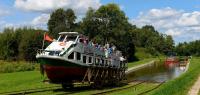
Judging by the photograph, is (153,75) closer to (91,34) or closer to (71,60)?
(91,34)

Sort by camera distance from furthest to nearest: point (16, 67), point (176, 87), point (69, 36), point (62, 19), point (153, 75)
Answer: point (62, 19), point (153, 75), point (16, 67), point (69, 36), point (176, 87)

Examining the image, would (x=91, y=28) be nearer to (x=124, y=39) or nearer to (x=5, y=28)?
(x=124, y=39)

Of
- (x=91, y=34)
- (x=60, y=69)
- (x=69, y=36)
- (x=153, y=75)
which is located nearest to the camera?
(x=60, y=69)

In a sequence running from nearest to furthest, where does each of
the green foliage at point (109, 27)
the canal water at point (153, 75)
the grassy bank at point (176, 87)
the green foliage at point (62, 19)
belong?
the grassy bank at point (176, 87) < the canal water at point (153, 75) < the green foliage at point (109, 27) < the green foliage at point (62, 19)

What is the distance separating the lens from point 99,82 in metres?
44.2

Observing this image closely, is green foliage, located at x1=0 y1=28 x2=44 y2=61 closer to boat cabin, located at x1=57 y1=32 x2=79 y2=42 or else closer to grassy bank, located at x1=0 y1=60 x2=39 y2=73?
grassy bank, located at x1=0 y1=60 x2=39 y2=73

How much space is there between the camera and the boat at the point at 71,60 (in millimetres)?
38062

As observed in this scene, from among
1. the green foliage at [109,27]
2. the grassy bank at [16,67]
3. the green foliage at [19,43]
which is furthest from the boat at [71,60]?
the green foliage at [109,27]

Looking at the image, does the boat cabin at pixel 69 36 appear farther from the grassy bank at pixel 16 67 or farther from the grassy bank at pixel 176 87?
the grassy bank at pixel 16 67

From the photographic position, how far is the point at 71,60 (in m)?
38.6

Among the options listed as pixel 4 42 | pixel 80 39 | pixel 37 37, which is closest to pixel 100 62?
pixel 80 39

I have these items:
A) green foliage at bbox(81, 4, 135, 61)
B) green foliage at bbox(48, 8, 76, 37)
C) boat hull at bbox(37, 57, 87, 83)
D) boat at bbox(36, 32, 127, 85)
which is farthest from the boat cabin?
green foliage at bbox(48, 8, 76, 37)

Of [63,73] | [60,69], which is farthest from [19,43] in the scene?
[60,69]

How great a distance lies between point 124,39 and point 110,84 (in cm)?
6991
